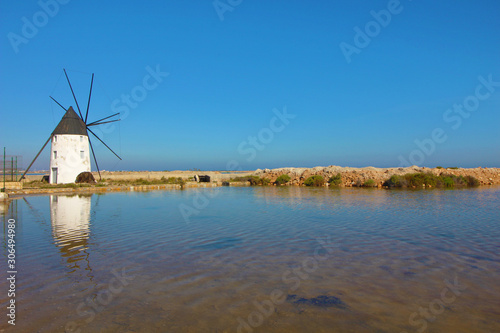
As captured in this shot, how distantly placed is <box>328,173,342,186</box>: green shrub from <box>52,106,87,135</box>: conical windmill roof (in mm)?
26357

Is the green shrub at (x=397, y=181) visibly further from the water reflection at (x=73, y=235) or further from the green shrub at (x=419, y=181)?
the water reflection at (x=73, y=235)

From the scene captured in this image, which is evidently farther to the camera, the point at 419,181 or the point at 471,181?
the point at 471,181

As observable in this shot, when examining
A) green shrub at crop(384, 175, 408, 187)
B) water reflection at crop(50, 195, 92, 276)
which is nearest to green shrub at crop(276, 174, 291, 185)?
green shrub at crop(384, 175, 408, 187)

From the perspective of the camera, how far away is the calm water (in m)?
3.87

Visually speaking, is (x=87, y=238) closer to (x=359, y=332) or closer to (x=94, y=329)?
(x=94, y=329)

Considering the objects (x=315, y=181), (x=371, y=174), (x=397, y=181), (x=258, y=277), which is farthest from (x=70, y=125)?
(x=258, y=277)

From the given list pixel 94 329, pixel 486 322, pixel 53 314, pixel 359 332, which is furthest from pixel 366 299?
pixel 53 314

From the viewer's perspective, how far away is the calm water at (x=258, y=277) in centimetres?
387

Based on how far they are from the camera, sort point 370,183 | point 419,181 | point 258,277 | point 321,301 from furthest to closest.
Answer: point 370,183, point 419,181, point 258,277, point 321,301

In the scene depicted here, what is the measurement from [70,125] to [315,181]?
84.7ft

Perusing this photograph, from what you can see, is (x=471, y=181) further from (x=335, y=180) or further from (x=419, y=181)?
(x=335, y=180)

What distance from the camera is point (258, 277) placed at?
536cm

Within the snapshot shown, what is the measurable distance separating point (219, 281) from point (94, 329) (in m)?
2.01

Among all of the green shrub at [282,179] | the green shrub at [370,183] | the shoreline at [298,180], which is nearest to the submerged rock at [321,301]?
the shoreline at [298,180]
